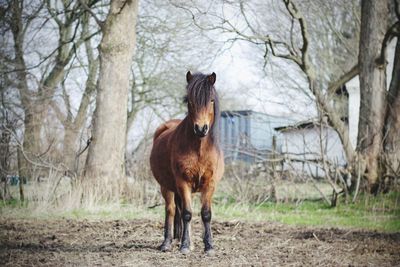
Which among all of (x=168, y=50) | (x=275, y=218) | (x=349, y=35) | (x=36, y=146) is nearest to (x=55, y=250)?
(x=275, y=218)

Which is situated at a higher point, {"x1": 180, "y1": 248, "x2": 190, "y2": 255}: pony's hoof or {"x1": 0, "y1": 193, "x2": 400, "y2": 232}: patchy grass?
{"x1": 0, "y1": 193, "x2": 400, "y2": 232}: patchy grass

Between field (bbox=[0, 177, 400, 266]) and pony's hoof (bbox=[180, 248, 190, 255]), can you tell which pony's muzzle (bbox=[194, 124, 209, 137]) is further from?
pony's hoof (bbox=[180, 248, 190, 255])

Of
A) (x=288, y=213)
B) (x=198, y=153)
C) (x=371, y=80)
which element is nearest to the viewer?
(x=198, y=153)

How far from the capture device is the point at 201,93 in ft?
19.1

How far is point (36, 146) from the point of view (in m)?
13.0

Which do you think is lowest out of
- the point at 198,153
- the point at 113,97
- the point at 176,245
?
the point at 176,245

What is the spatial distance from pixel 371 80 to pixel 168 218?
8.73 meters

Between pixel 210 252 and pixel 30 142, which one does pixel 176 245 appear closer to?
pixel 210 252

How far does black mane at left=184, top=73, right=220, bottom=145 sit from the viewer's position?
5.79 meters

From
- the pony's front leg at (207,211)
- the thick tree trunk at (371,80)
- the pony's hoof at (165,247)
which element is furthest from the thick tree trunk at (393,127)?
the pony's hoof at (165,247)

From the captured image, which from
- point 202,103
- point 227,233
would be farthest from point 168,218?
point 202,103

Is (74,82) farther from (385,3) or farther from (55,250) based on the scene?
(55,250)

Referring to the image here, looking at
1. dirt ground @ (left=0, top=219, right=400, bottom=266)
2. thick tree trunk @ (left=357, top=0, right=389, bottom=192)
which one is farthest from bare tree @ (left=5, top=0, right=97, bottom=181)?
thick tree trunk @ (left=357, top=0, right=389, bottom=192)

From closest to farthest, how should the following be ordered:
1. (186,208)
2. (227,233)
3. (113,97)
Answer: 1. (186,208)
2. (227,233)
3. (113,97)
